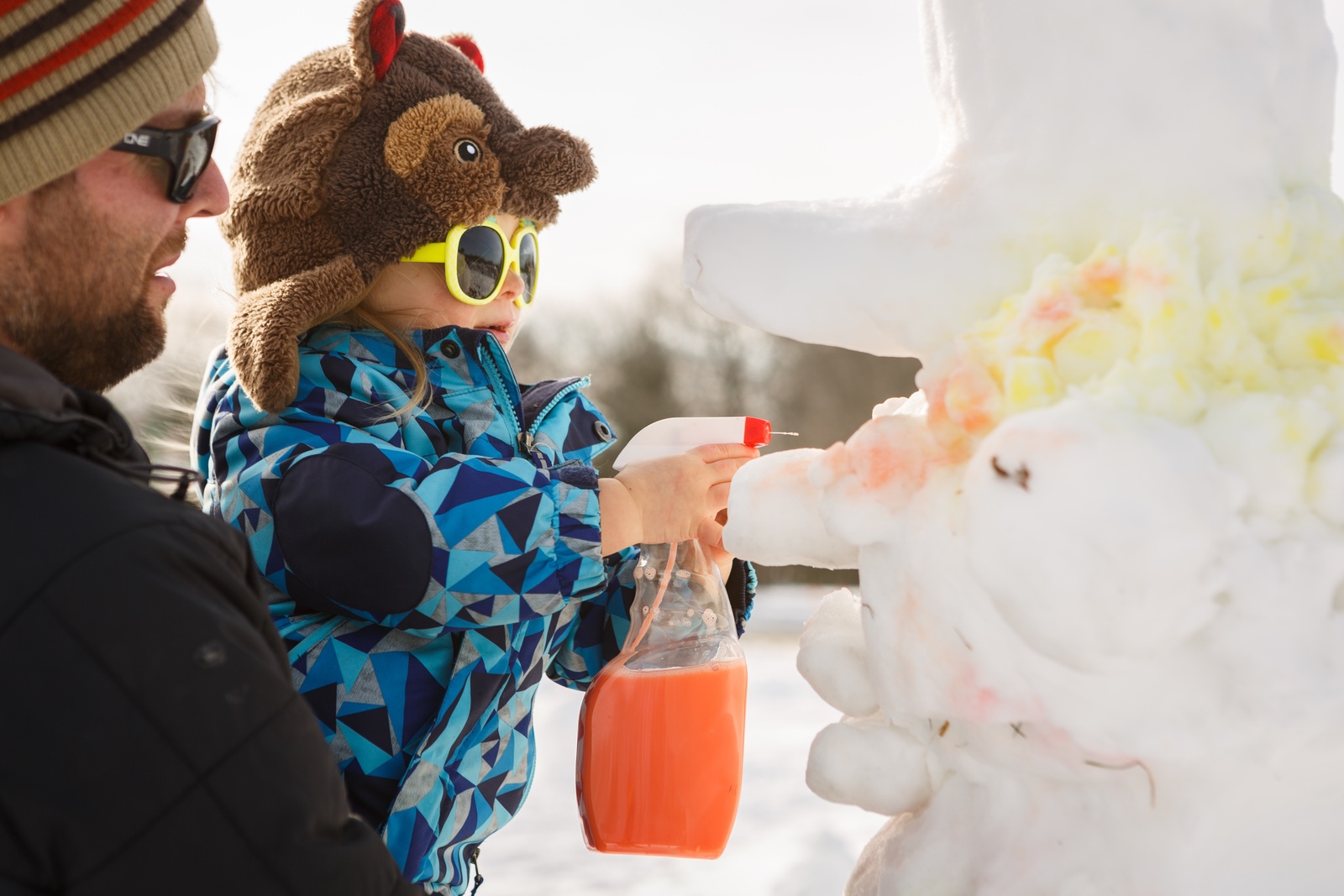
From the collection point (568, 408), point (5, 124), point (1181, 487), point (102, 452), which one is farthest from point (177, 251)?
point (1181, 487)

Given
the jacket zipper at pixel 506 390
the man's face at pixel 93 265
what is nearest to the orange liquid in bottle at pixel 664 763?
the jacket zipper at pixel 506 390

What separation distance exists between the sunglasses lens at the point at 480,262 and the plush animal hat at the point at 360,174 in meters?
0.03

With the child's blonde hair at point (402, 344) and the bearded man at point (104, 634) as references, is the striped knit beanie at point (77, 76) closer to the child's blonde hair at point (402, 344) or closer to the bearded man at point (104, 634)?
the bearded man at point (104, 634)

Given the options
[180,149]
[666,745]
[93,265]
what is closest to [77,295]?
[93,265]

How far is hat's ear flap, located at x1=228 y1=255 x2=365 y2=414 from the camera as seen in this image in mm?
1301

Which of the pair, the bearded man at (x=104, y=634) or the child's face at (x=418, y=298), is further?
the child's face at (x=418, y=298)

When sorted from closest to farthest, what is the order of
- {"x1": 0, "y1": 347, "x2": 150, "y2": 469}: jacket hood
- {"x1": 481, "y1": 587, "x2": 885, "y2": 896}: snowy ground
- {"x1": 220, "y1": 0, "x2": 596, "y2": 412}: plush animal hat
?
{"x1": 0, "y1": 347, "x2": 150, "y2": 469}: jacket hood, {"x1": 220, "y1": 0, "x2": 596, "y2": 412}: plush animal hat, {"x1": 481, "y1": 587, "x2": 885, "y2": 896}: snowy ground

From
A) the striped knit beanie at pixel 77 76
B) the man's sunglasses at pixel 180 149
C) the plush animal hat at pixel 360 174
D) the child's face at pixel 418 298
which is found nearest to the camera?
the striped knit beanie at pixel 77 76

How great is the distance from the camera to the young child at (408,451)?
128cm

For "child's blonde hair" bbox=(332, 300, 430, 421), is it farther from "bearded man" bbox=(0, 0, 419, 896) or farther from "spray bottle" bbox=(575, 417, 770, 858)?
"bearded man" bbox=(0, 0, 419, 896)

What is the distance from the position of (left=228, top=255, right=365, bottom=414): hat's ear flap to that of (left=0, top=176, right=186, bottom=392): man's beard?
238 millimetres

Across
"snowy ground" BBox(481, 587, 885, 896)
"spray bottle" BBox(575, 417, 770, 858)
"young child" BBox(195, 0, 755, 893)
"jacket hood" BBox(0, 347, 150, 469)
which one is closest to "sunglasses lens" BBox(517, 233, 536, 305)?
"young child" BBox(195, 0, 755, 893)

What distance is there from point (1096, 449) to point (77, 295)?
91 centimetres

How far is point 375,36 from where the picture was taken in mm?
1417
